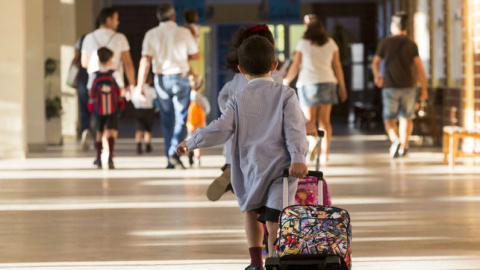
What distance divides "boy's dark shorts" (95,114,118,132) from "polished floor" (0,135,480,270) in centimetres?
44

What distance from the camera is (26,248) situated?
20.4 ft

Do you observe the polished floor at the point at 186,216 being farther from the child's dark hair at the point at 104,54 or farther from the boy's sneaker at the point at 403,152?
the child's dark hair at the point at 104,54

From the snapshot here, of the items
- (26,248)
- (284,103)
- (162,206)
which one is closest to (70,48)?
(162,206)

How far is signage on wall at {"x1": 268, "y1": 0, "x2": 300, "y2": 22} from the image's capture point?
24.5m

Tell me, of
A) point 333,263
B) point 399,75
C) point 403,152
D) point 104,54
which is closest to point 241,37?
point 333,263

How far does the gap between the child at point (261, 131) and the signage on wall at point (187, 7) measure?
19.3m

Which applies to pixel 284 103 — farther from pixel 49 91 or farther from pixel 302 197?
pixel 49 91

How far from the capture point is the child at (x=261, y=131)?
16.0ft

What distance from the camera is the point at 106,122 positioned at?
11.3 m

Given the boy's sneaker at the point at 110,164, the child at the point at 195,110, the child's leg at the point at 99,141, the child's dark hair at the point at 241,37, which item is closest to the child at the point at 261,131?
the child's dark hair at the point at 241,37

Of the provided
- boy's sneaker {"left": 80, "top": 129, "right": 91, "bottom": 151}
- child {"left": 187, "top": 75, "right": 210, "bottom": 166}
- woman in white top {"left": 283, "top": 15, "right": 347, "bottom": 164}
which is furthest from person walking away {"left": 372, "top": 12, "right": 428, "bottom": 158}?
boy's sneaker {"left": 80, "top": 129, "right": 91, "bottom": 151}

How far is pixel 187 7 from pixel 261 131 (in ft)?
64.4

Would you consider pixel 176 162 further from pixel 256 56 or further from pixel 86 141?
pixel 256 56

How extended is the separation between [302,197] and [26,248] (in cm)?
161
